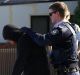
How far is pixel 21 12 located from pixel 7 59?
659 centimetres

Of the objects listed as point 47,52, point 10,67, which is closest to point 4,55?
point 10,67

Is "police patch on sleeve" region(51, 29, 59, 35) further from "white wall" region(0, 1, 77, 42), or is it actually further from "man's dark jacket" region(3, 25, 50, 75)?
"white wall" region(0, 1, 77, 42)

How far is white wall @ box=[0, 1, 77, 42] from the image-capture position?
1762 centimetres

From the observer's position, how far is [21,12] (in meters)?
17.7

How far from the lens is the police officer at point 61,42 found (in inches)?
201

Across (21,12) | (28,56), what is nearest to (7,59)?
(28,56)

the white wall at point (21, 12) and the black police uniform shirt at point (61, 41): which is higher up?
the black police uniform shirt at point (61, 41)

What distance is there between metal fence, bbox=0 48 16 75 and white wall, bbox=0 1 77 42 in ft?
20.8

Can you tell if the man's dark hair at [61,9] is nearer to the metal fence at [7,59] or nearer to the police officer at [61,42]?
the police officer at [61,42]

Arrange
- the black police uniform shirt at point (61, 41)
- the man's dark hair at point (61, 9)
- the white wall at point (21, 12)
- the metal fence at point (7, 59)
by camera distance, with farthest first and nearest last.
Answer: the white wall at point (21, 12) < the metal fence at point (7, 59) < the man's dark hair at point (61, 9) < the black police uniform shirt at point (61, 41)

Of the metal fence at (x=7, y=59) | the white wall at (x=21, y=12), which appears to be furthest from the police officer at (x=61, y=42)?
the white wall at (x=21, y=12)

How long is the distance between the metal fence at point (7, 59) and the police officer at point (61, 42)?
5.92m

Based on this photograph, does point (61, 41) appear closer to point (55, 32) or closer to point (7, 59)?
point (55, 32)

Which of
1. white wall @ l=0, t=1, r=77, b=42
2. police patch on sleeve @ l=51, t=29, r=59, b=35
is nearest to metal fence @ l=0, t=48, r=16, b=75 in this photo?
police patch on sleeve @ l=51, t=29, r=59, b=35
